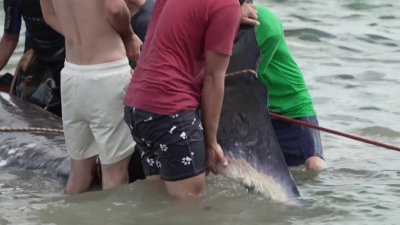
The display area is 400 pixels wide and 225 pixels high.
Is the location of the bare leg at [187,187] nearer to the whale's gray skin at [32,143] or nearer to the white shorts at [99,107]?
the white shorts at [99,107]

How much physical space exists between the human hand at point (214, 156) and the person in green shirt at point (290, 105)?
0.86m

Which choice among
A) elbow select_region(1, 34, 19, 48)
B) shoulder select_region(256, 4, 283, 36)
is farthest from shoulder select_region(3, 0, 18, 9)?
shoulder select_region(256, 4, 283, 36)

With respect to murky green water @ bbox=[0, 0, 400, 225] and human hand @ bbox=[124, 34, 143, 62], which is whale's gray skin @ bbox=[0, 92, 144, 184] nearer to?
murky green water @ bbox=[0, 0, 400, 225]

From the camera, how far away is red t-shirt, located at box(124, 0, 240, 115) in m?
3.97

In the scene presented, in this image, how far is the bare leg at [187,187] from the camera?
166 inches

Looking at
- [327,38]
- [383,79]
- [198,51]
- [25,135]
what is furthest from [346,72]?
[198,51]

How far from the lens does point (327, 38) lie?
1139 cm

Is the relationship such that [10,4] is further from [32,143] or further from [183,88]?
[183,88]

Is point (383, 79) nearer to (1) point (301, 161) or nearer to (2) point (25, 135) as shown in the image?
(1) point (301, 161)

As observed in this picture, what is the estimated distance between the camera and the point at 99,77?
4.41 meters

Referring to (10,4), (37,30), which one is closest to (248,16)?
(37,30)

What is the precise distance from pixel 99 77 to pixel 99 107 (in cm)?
16

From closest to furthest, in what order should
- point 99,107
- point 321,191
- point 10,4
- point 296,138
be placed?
1. point 99,107
2. point 321,191
3. point 296,138
4. point 10,4

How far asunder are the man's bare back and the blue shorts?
4.13ft
